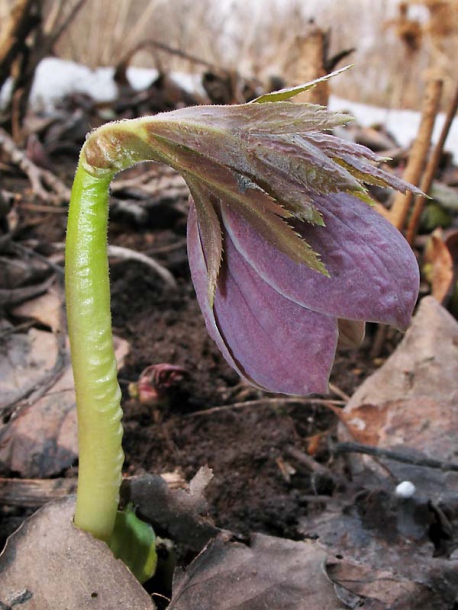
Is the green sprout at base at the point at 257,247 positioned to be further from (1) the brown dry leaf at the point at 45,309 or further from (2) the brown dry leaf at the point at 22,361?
(1) the brown dry leaf at the point at 45,309

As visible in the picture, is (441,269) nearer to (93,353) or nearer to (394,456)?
(394,456)

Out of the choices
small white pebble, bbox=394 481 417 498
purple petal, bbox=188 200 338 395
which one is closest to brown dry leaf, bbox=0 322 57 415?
purple petal, bbox=188 200 338 395

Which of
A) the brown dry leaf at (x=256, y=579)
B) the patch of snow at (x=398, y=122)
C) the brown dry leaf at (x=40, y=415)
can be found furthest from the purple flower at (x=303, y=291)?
the patch of snow at (x=398, y=122)

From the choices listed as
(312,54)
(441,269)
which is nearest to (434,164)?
(441,269)

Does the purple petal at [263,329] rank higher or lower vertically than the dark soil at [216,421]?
higher

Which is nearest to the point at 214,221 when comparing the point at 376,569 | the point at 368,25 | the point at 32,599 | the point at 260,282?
the point at 260,282

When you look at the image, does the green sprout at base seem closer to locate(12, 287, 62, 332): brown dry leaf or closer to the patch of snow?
locate(12, 287, 62, 332): brown dry leaf
